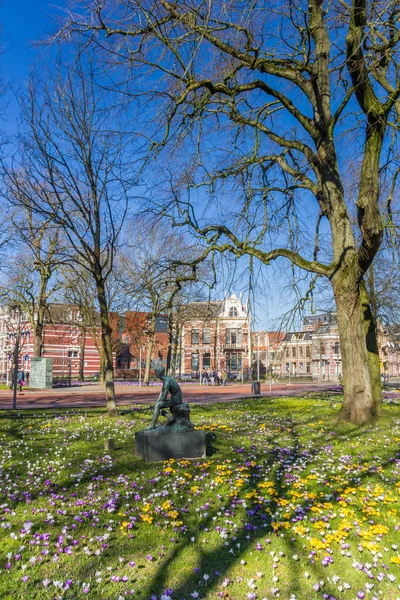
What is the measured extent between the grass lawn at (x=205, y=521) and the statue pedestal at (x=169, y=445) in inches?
9.0

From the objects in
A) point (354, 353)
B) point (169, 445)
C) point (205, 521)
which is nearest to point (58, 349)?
point (354, 353)

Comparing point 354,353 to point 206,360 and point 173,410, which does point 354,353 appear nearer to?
point 173,410

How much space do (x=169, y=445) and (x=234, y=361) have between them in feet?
180

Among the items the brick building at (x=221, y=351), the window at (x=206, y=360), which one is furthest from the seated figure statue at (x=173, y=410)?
the window at (x=206, y=360)

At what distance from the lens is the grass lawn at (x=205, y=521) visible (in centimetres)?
407

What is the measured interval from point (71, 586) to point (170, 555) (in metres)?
1.03

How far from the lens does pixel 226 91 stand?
10.1 meters

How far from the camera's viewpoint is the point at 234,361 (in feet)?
204

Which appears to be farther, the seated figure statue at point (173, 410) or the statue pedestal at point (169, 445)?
the seated figure statue at point (173, 410)

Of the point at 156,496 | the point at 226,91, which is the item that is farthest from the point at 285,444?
the point at 226,91

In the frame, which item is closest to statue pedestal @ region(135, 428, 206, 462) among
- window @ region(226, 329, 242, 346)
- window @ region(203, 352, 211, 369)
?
window @ region(226, 329, 242, 346)

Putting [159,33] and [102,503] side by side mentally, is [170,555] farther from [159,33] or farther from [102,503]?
[159,33]

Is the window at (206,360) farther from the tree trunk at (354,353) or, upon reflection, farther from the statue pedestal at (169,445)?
the statue pedestal at (169,445)

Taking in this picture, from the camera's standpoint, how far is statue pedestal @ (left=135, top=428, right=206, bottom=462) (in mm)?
7602
